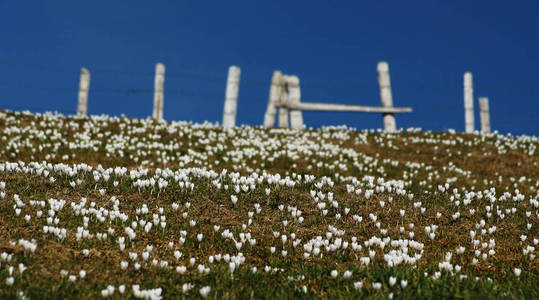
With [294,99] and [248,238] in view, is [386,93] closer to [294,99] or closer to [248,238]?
[294,99]

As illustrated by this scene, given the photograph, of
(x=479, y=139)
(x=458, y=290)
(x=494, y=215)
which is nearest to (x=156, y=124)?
(x=479, y=139)

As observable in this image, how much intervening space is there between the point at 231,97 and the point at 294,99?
3.22 metres

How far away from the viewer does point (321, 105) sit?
2592 centimetres

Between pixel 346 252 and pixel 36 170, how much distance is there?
691cm

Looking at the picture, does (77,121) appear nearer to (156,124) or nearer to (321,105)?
(156,124)

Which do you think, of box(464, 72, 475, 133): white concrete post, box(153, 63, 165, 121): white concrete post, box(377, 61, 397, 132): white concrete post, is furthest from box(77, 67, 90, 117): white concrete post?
box(464, 72, 475, 133): white concrete post

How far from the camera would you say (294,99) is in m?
26.7

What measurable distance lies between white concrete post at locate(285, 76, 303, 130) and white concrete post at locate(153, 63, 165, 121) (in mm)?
6426

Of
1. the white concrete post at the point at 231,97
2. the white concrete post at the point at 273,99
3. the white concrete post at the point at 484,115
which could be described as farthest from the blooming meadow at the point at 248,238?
the white concrete post at the point at 273,99

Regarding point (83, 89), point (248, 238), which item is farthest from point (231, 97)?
point (248, 238)

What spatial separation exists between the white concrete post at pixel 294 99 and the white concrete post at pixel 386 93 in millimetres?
4385

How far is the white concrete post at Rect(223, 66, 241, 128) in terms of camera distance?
2605 cm

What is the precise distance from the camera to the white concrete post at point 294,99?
26.4 m

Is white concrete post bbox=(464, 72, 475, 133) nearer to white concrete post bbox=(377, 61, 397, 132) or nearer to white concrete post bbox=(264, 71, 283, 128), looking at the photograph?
white concrete post bbox=(377, 61, 397, 132)
